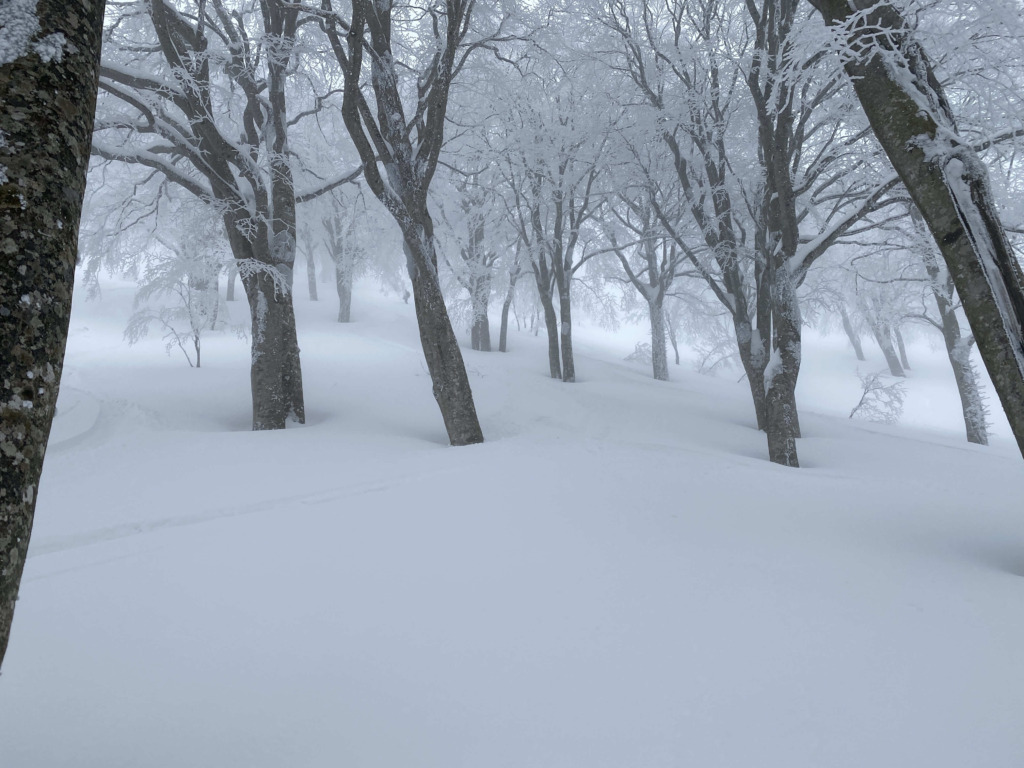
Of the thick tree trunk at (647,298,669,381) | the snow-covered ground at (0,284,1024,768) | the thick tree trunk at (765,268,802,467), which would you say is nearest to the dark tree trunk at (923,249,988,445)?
the thick tree trunk at (765,268,802,467)

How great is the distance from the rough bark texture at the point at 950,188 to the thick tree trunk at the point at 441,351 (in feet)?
15.7

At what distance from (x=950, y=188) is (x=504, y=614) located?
341 cm

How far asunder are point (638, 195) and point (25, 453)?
50.6 ft

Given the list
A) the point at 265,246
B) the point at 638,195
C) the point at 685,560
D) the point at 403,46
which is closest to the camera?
the point at 685,560

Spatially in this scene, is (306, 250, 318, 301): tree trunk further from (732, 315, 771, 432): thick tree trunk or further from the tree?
(732, 315, 771, 432): thick tree trunk

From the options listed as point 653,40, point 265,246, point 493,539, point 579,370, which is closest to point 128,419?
point 265,246

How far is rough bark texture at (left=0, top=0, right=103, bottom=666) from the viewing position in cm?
120

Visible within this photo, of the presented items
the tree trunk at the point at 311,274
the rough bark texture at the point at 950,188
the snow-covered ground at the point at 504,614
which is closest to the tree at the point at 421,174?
the snow-covered ground at the point at 504,614

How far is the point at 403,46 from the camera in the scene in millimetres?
8938

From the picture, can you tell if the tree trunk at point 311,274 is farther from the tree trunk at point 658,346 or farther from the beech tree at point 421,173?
the beech tree at point 421,173

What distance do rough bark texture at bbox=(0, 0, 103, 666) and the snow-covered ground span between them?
1.05 metres

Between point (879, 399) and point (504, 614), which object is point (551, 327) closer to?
point (879, 399)

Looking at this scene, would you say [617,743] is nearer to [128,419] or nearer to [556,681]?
[556,681]

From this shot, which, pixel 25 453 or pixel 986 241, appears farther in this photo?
pixel 986 241
